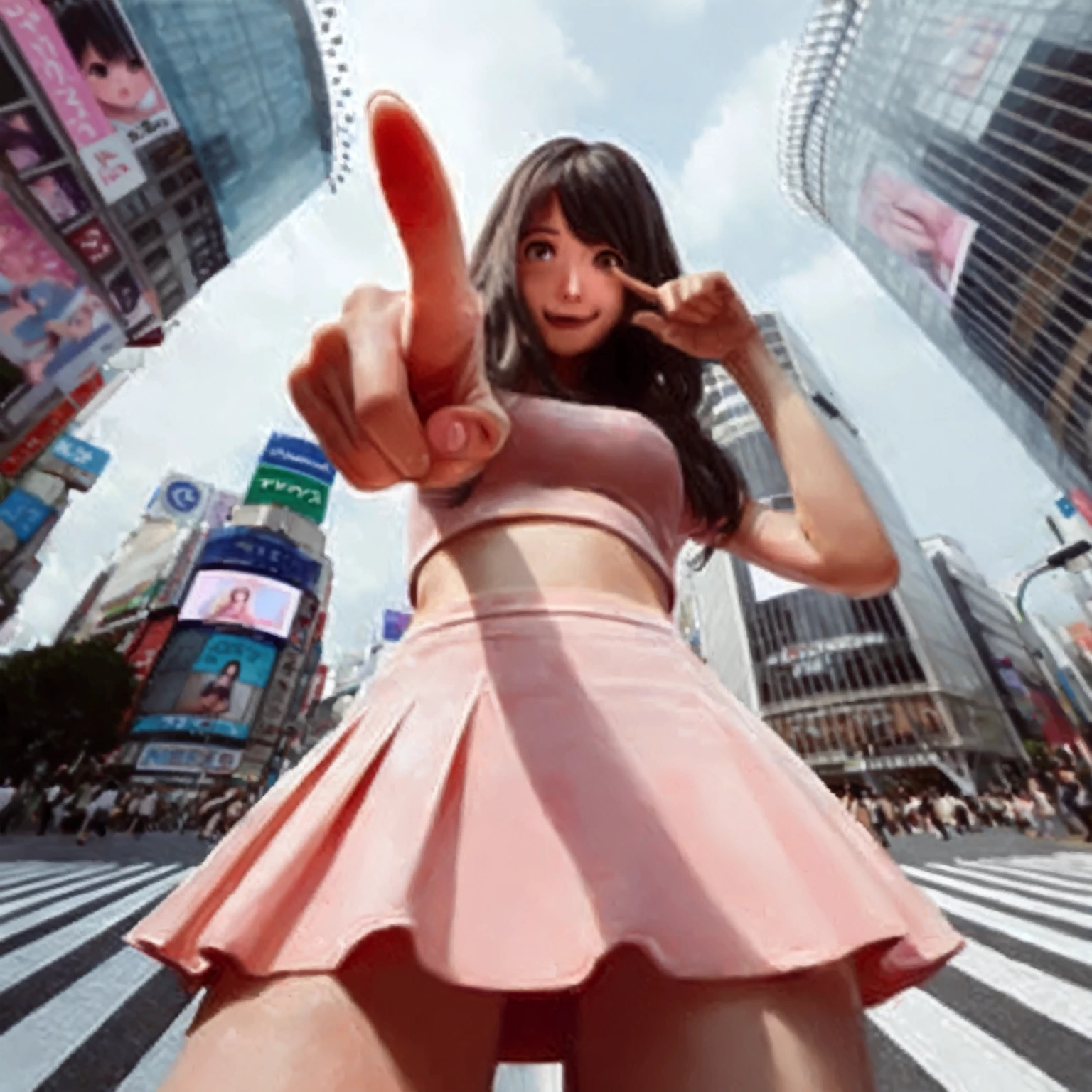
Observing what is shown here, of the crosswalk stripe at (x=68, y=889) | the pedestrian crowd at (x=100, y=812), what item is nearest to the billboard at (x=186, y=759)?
the pedestrian crowd at (x=100, y=812)

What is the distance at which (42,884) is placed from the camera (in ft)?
16.5

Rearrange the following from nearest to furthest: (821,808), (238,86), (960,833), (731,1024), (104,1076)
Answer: (731,1024), (821,808), (104,1076), (960,833), (238,86)

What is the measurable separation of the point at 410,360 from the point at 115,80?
21.5 meters

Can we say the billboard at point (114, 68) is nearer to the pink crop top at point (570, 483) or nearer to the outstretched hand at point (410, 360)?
the pink crop top at point (570, 483)

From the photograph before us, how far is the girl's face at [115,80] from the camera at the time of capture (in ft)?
48.9

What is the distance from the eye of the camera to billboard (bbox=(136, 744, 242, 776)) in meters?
27.9

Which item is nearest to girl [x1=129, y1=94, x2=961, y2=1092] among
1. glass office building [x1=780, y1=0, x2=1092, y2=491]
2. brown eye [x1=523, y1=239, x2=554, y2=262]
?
brown eye [x1=523, y1=239, x2=554, y2=262]

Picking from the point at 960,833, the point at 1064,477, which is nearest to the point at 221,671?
the point at 960,833

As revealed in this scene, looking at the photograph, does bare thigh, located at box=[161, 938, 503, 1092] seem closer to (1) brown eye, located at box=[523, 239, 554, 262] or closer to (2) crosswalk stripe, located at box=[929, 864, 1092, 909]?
(1) brown eye, located at box=[523, 239, 554, 262]

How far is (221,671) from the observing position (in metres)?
30.0

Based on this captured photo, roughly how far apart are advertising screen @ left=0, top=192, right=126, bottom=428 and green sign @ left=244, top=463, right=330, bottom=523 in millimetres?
18500

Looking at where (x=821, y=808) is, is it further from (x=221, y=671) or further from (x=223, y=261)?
(x=221, y=671)

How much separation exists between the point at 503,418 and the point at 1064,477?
30648 mm

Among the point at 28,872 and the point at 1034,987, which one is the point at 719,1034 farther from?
the point at 28,872
